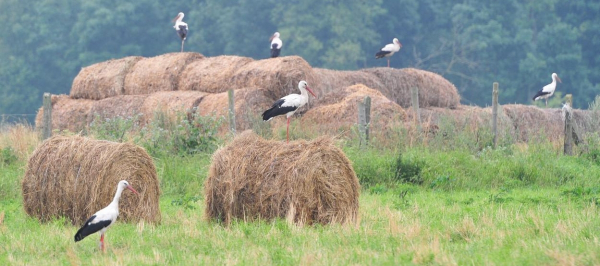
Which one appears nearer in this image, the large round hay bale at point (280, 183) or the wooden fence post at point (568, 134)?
the large round hay bale at point (280, 183)

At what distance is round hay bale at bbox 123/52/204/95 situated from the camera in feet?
87.1

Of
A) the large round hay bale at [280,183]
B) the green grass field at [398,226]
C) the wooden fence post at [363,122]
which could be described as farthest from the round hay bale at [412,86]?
the large round hay bale at [280,183]

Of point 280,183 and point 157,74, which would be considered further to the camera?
point 157,74

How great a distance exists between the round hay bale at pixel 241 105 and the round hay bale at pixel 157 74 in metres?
2.60

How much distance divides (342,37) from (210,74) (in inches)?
1207

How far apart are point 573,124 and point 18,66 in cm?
4455

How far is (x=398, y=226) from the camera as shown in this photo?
11.2 m

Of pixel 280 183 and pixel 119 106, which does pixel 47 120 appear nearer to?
pixel 119 106

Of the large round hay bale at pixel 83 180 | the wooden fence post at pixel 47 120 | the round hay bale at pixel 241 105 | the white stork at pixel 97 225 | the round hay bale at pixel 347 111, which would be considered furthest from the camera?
the round hay bale at pixel 241 105

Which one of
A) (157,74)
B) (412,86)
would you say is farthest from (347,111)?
(157,74)

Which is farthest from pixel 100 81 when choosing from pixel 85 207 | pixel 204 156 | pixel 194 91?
pixel 85 207

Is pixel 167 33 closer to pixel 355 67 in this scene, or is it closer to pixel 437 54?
pixel 355 67

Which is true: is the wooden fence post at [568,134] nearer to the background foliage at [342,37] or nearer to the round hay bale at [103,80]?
the round hay bale at [103,80]

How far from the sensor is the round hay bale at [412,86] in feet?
92.9
